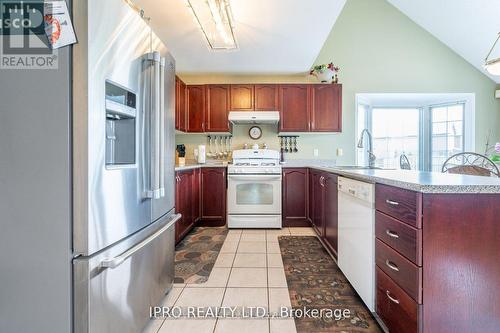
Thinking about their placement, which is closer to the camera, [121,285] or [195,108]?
[121,285]

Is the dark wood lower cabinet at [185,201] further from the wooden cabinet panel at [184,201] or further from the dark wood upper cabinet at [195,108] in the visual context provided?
the dark wood upper cabinet at [195,108]

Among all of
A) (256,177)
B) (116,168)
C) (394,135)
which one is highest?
(394,135)

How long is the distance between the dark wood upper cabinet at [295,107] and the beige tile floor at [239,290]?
71.2 inches

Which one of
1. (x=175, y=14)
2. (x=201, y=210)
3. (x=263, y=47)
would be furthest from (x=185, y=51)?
(x=201, y=210)

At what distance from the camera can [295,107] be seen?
3.91m

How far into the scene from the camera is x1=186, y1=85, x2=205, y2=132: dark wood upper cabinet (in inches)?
155

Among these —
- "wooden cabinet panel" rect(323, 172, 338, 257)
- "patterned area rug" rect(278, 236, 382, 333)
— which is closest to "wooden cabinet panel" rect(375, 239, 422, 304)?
"patterned area rug" rect(278, 236, 382, 333)

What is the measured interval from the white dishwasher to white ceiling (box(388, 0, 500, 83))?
11.2ft

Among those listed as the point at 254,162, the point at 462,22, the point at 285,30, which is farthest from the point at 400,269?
the point at 462,22

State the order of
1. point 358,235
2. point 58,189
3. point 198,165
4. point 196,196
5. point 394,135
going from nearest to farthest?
point 58,189
point 358,235
point 196,196
point 198,165
point 394,135

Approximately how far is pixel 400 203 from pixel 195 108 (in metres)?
3.35

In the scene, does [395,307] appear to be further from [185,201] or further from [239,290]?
[185,201]

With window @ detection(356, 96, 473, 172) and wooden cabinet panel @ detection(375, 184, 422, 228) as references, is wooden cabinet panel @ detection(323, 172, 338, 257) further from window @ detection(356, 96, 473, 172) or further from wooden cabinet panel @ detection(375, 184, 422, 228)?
window @ detection(356, 96, 473, 172)

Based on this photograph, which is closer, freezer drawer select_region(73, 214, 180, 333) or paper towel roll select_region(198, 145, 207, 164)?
freezer drawer select_region(73, 214, 180, 333)
